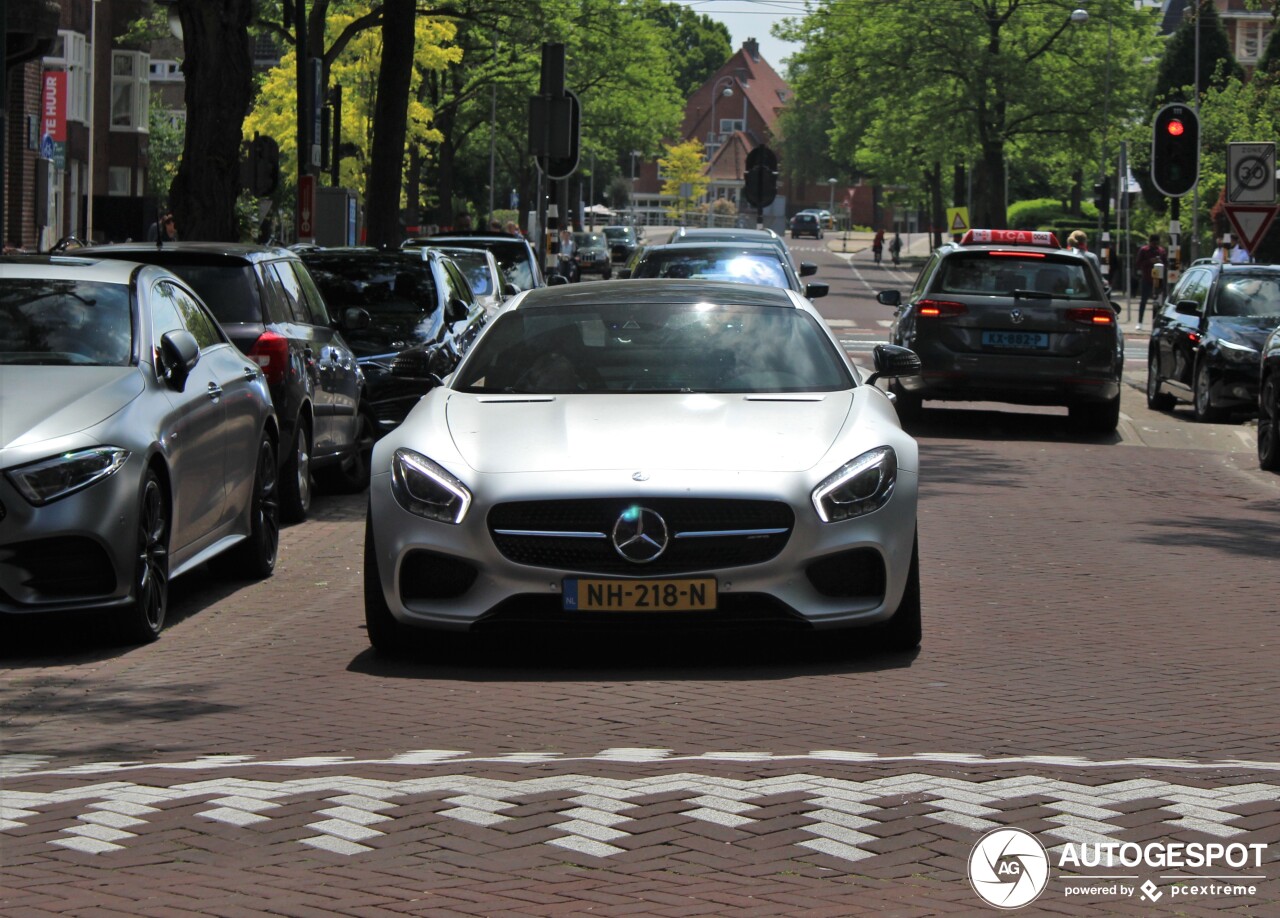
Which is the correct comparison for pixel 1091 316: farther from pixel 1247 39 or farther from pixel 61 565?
pixel 1247 39

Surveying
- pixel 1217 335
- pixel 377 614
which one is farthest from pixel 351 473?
pixel 1217 335

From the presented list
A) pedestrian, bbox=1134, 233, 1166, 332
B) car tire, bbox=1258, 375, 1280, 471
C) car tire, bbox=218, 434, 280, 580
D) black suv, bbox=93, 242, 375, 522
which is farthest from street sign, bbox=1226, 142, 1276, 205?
pedestrian, bbox=1134, 233, 1166, 332

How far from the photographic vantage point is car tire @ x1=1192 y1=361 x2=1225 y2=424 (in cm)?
2134

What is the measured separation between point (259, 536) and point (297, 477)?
220cm

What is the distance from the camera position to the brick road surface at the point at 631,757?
15.8 feet

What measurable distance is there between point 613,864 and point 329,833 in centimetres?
75

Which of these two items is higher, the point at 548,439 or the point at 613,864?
the point at 548,439

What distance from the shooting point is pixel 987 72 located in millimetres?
64750

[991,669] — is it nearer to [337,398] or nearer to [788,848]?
[788,848]

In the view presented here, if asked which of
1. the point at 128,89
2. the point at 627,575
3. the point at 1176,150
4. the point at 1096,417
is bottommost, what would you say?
the point at 1096,417

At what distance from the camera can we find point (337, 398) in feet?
45.2

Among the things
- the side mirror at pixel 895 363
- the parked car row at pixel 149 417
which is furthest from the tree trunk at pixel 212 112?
the side mirror at pixel 895 363

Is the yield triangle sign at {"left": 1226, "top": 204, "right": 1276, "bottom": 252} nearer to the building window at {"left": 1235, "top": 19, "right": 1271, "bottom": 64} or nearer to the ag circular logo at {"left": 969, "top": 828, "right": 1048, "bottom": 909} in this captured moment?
the ag circular logo at {"left": 969, "top": 828, "right": 1048, "bottom": 909}

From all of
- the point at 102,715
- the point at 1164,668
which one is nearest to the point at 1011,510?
the point at 1164,668
